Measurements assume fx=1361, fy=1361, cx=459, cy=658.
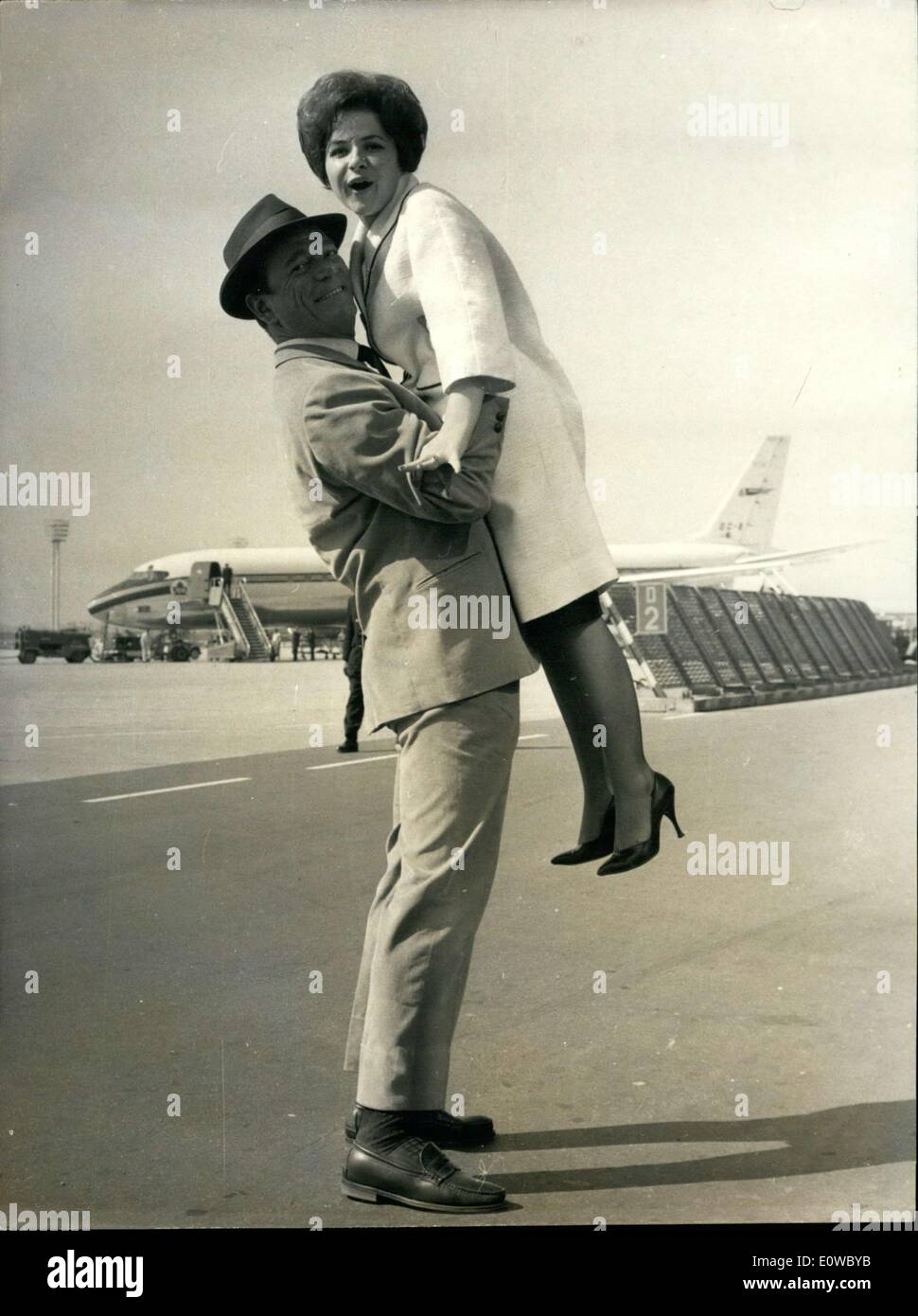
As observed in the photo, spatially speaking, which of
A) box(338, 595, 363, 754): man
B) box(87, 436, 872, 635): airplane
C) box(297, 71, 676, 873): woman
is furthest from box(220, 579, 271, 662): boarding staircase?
box(297, 71, 676, 873): woman

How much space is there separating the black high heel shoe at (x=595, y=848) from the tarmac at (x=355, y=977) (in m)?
0.03

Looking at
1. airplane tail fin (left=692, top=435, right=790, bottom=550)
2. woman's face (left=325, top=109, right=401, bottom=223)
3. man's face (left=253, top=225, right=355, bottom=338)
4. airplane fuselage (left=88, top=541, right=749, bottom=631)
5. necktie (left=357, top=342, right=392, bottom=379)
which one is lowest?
airplane fuselage (left=88, top=541, right=749, bottom=631)

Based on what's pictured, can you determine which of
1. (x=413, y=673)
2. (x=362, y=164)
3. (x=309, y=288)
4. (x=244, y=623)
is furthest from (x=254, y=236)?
(x=244, y=623)

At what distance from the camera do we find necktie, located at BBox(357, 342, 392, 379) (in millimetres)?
2986

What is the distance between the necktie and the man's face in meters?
0.07

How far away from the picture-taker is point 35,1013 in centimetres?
329

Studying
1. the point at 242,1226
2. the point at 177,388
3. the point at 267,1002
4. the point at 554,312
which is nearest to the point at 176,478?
the point at 177,388

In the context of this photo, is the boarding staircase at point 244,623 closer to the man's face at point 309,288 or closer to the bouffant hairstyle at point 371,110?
the man's face at point 309,288

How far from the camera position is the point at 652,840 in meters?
3.10

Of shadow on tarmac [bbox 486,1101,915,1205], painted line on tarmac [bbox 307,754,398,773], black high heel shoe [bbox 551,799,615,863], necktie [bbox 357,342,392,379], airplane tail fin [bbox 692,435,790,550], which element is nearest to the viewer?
shadow on tarmac [bbox 486,1101,915,1205]

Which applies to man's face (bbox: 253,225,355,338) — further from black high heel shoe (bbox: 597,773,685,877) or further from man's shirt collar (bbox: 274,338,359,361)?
black high heel shoe (bbox: 597,773,685,877)

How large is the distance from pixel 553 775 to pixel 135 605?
1.17m

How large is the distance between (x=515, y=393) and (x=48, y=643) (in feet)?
4.50

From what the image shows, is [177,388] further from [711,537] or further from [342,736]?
[711,537]
